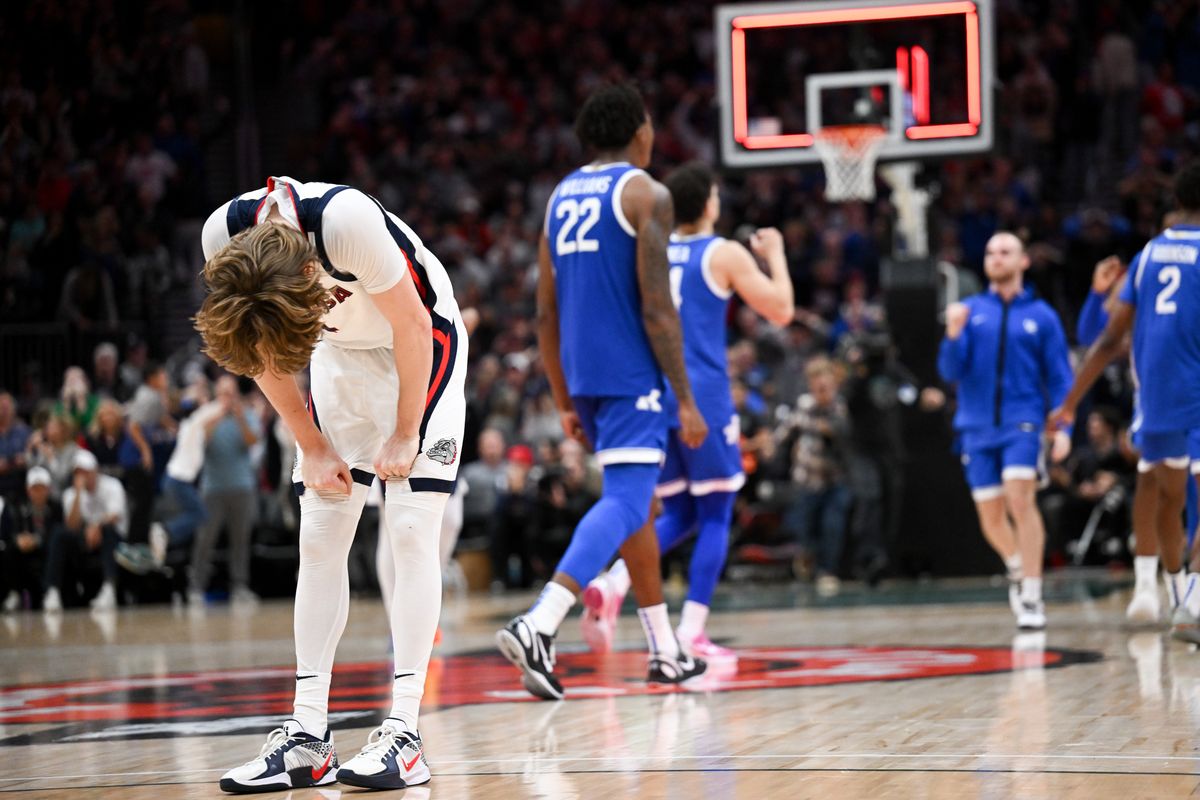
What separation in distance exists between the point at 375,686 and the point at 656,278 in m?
2.10

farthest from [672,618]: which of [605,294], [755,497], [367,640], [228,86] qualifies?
→ [228,86]

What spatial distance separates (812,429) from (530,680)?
367 inches

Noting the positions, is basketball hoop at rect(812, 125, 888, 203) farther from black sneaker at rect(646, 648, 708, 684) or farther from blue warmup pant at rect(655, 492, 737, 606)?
black sneaker at rect(646, 648, 708, 684)

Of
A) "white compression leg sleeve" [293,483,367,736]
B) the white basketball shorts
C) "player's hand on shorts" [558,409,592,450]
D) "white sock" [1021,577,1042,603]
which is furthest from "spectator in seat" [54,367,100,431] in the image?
"white compression leg sleeve" [293,483,367,736]

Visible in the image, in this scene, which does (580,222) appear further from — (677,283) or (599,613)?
(599,613)

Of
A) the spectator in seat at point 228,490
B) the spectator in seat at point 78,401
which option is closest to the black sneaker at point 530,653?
the spectator in seat at point 228,490

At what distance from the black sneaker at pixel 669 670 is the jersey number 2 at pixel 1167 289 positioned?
296 cm

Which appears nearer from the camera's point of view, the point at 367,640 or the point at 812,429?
the point at 367,640

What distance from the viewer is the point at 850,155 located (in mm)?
13680

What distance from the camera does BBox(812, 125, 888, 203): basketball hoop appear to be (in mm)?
13609

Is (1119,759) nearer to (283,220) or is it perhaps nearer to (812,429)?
(283,220)

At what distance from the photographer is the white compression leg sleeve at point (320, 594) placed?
14.4ft

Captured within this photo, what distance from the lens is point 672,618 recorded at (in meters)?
10.2

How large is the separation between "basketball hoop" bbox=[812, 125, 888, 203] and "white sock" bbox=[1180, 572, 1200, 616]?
660cm
